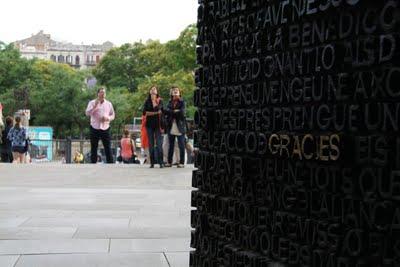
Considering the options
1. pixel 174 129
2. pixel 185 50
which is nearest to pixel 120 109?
pixel 185 50

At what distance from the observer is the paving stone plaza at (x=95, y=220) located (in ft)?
17.3

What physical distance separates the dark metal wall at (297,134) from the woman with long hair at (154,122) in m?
11.1

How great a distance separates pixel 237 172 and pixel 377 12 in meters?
1.15

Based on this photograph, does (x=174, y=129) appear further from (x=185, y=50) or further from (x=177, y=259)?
(x=185, y=50)

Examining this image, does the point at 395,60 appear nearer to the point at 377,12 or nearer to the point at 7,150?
the point at 377,12

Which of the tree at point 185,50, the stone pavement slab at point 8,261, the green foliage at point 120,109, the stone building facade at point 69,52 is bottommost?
the stone pavement slab at point 8,261

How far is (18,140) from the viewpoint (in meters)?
18.3

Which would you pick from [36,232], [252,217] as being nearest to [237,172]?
[252,217]

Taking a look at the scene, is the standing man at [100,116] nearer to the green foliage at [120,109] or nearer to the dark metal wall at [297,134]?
the dark metal wall at [297,134]

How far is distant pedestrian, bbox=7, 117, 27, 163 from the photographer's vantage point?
18.2 m

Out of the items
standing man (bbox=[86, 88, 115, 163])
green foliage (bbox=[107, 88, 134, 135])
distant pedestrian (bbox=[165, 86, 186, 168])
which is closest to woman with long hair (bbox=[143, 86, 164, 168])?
distant pedestrian (bbox=[165, 86, 186, 168])

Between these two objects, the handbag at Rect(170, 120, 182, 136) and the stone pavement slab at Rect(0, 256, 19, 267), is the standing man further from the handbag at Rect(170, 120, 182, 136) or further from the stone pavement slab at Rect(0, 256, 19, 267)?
the stone pavement slab at Rect(0, 256, 19, 267)

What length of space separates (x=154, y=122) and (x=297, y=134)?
1219cm

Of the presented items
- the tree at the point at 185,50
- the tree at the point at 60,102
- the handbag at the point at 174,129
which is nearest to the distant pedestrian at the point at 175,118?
the handbag at the point at 174,129
